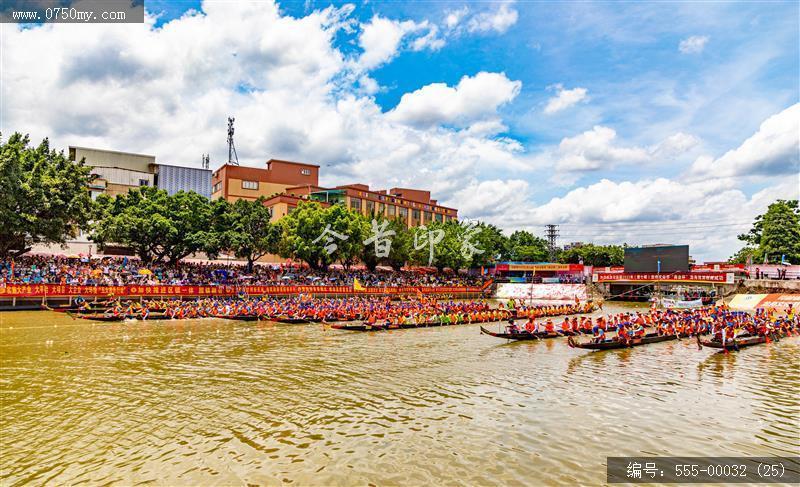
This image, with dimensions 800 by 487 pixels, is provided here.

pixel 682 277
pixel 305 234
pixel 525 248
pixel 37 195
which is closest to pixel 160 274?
pixel 37 195

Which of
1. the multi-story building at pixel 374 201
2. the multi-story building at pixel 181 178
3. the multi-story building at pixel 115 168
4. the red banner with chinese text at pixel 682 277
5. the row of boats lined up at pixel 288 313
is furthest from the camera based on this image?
the multi-story building at pixel 181 178

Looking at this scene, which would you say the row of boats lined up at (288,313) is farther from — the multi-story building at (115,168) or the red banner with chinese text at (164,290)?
the multi-story building at (115,168)

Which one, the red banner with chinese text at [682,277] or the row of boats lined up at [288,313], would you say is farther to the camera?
the red banner with chinese text at [682,277]

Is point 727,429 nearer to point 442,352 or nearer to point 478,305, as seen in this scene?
point 442,352

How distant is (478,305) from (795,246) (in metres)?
51.1

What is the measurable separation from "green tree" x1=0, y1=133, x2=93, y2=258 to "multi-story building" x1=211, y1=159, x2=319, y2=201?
99.5 ft

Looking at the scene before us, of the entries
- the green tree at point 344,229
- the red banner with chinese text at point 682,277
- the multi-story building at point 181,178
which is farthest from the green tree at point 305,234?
the red banner with chinese text at point 682,277

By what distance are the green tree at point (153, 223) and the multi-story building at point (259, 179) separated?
75.8 ft

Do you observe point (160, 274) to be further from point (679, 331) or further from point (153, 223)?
point (679, 331)

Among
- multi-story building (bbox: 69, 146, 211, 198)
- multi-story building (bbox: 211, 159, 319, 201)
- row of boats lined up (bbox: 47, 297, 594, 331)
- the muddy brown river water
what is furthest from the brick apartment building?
the muddy brown river water

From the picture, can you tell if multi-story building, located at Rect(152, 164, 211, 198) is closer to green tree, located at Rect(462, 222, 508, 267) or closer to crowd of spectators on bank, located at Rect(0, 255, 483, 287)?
crowd of spectators on bank, located at Rect(0, 255, 483, 287)

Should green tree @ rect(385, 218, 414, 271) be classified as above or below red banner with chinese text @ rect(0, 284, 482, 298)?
above

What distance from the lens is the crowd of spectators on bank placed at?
127 ft

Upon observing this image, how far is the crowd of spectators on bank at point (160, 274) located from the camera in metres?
38.6
